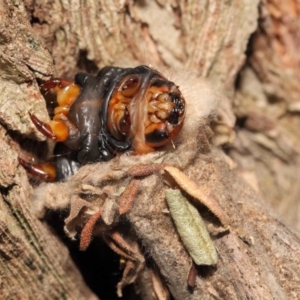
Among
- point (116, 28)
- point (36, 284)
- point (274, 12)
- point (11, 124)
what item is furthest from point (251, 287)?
point (274, 12)

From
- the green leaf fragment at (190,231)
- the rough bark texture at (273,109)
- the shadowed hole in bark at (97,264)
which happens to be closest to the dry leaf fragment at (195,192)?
the green leaf fragment at (190,231)

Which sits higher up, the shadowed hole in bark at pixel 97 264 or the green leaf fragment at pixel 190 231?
the green leaf fragment at pixel 190 231

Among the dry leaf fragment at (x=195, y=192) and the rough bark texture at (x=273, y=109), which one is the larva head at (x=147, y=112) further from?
the rough bark texture at (x=273, y=109)

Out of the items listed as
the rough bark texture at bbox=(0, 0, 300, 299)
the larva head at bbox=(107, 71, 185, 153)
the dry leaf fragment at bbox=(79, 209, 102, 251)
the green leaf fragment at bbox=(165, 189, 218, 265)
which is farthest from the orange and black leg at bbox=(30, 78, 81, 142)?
the green leaf fragment at bbox=(165, 189, 218, 265)

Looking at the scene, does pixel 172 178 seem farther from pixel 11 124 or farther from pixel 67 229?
pixel 11 124

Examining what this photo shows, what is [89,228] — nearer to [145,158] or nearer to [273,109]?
[145,158]

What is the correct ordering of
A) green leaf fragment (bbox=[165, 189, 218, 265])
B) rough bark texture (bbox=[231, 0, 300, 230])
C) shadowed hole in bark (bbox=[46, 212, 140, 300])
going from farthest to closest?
rough bark texture (bbox=[231, 0, 300, 230])
shadowed hole in bark (bbox=[46, 212, 140, 300])
green leaf fragment (bbox=[165, 189, 218, 265])

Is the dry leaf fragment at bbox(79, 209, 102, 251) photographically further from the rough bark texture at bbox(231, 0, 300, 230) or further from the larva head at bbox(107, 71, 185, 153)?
the rough bark texture at bbox(231, 0, 300, 230)
